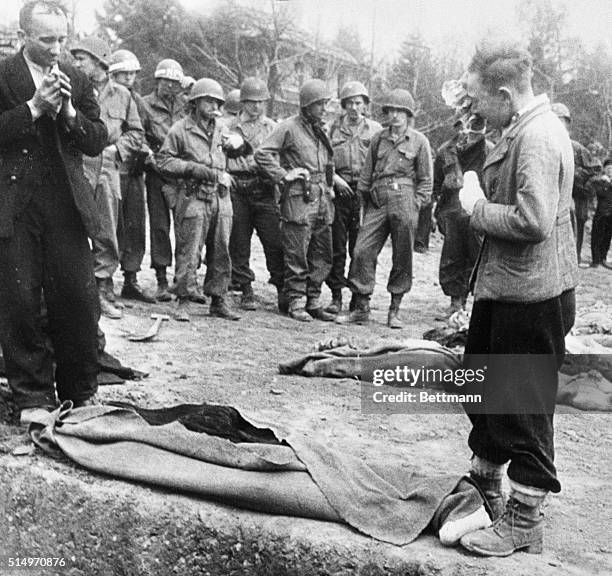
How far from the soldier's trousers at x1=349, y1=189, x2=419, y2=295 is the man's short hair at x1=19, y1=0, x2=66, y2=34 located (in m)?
4.52

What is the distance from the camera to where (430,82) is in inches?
896

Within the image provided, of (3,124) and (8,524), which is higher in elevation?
(3,124)

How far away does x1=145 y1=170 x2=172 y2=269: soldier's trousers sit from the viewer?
8859 mm

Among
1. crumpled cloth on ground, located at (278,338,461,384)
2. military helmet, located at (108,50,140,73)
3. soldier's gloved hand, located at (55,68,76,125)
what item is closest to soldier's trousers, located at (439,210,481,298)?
crumpled cloth on ground, located at (278,338,461,384)

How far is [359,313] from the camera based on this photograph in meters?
8.73

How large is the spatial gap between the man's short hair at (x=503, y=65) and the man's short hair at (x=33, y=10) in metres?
2.20

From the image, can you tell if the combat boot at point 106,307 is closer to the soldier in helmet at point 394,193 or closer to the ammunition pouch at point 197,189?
the ammunition pouch at point 197,189

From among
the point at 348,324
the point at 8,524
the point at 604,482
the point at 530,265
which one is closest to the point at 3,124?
the point at 8,524

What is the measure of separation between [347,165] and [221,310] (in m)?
2.16

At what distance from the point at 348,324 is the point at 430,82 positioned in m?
15.5

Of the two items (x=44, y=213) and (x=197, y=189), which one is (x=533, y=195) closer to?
(x=44, y=213)

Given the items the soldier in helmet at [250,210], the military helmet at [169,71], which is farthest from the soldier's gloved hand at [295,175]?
the military helmet at [169,71]

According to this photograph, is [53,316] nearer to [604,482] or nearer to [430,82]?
[604,482]

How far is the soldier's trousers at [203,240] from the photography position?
7.96 m
